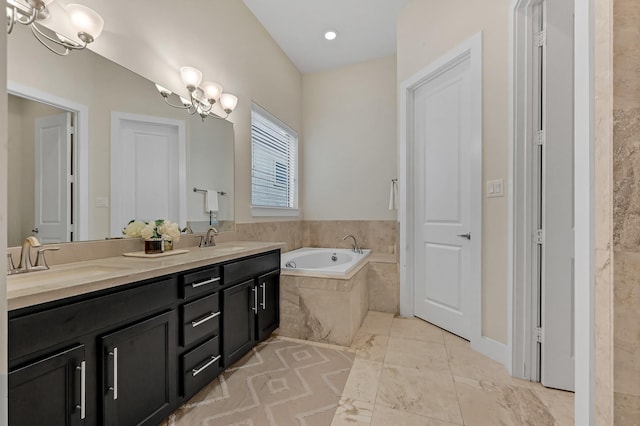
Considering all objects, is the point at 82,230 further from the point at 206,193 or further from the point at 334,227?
the point at 334,227

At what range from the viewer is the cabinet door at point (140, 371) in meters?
1.03

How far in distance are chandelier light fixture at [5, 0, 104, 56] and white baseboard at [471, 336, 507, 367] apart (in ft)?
9.95

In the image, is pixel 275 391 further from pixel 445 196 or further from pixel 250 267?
pixel 445 196

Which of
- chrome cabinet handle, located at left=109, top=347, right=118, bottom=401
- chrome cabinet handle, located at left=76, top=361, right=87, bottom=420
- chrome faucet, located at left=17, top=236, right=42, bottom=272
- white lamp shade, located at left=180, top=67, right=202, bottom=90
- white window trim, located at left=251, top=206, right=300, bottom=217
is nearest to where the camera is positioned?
chrome cabinet handle, located at left=76, top=361, right=87, bottom=420

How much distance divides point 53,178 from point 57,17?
0.77 m

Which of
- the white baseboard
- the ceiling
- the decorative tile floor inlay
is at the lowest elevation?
the decorative tile floor inlay

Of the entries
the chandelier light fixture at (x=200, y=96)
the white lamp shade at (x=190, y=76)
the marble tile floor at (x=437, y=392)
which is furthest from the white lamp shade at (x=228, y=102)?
the marble tile floor at (x=437, y=392)

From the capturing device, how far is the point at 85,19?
4.46 ft

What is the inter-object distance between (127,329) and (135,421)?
0.39 m

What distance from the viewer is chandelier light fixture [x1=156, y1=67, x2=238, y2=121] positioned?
6.51 ft

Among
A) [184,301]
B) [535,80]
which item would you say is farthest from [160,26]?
[535,80]

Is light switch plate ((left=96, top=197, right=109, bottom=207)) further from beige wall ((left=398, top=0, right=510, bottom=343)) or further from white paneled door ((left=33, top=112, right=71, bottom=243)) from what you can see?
beige wall ((left=398, top=0, right=510, bottom=343))

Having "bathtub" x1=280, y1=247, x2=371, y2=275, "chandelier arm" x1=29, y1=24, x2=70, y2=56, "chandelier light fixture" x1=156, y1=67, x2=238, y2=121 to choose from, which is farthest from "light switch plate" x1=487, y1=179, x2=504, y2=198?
"chandelier arm" x1=29, y1=24, x2=70, y2=56

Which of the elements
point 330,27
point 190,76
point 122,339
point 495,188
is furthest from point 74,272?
point 330,27
